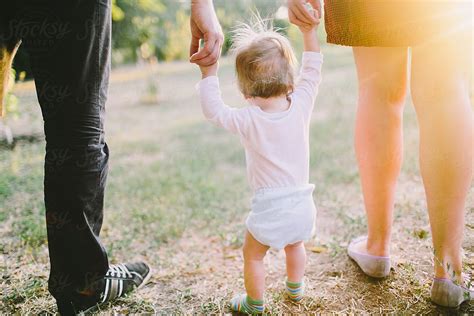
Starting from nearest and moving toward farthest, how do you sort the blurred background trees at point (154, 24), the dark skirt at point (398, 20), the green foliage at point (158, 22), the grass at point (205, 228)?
the dark skirt at point (398, 20) → the grass at point (205, 228) → the blurred background trees at point (154, 24) → the green foliage at point (158, 22)

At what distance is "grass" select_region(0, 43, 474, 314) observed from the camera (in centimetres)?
175

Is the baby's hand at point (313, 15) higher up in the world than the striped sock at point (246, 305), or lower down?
higher up

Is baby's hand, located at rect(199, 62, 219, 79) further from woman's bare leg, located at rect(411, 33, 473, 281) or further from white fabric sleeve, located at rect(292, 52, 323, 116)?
woman's bare leg, located at rect(411, 33, 473, 281)

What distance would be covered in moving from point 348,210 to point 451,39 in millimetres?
1438

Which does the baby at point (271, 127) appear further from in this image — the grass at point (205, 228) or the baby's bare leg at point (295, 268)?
the grass at point (205, 228)

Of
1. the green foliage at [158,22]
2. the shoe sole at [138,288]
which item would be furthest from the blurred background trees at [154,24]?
the shoe sole at [138,288]

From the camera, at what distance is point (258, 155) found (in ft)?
4.95

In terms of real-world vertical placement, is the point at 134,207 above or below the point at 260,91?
below

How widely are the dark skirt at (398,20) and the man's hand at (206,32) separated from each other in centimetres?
43

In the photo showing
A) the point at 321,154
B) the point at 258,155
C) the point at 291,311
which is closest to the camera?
the point at 258,155

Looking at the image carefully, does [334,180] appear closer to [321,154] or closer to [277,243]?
[321,154]

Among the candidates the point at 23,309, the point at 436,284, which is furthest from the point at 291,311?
the point at 23,309

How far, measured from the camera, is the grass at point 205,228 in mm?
1748

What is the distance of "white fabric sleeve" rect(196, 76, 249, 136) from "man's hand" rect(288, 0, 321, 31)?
1.17 feet
